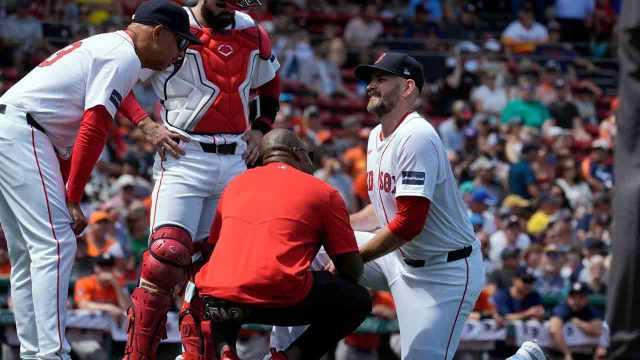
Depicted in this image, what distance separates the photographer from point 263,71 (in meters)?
6.96

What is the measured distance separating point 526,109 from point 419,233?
Result: 37.1ft

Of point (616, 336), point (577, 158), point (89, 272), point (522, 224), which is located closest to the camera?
point (616, 336)

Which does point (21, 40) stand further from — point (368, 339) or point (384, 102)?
point (384, 102)

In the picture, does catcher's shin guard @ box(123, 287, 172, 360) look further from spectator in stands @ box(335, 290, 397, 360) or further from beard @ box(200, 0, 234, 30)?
spectator in stands @ box(335, 290, 397, 360)

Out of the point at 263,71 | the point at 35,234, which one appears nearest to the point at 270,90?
the point at 263,71

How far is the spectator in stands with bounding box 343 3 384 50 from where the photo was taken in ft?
62.7

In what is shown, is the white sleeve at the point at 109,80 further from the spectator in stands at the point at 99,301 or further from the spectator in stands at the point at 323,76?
the spectator in stands at the point at 323,76

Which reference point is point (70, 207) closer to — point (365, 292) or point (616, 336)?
point (365, 292)

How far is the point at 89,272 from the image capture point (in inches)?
412

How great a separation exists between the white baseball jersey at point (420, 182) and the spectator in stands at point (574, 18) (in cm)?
1562

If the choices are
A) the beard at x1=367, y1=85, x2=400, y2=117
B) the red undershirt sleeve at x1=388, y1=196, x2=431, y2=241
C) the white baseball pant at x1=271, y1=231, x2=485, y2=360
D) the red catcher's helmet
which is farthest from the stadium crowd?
the red undershirt sleeve at x1=388, y1=196, x2=431, y2=241

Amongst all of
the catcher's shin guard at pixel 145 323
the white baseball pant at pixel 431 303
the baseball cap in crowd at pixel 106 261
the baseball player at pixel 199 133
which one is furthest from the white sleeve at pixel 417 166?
the baseball cap in crowd at pixel 106 261

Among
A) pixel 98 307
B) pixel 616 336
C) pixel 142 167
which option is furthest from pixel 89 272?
pixel 616 336

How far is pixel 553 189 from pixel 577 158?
210 cm
